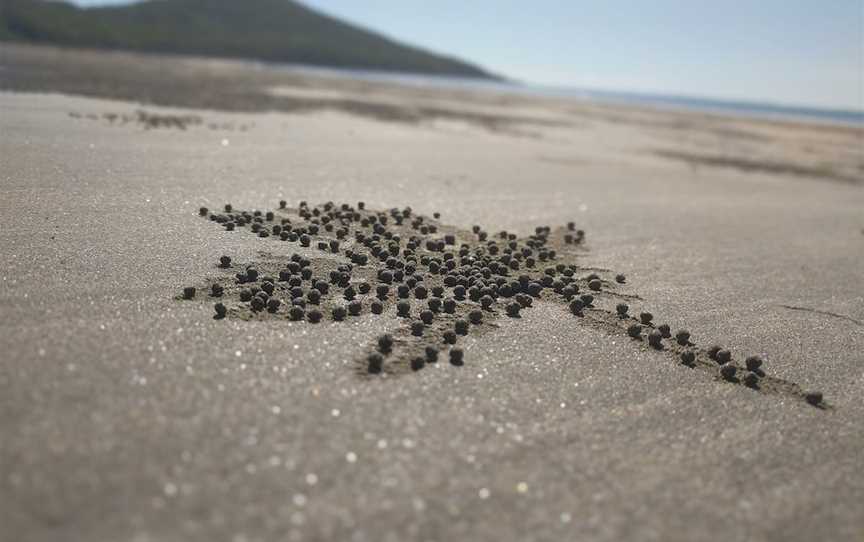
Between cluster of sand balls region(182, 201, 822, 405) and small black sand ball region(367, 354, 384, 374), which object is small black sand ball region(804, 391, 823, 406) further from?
small black sand ball region(367, 354, 384, 374)

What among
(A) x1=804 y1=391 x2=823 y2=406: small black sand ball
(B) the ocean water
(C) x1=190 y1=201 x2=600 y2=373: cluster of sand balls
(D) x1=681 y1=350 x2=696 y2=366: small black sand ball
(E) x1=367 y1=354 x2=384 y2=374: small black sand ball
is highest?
(B) the ocean water

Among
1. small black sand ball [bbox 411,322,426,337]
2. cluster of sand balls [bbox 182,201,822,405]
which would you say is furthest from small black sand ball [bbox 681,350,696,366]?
small black sand ball [bbox 411,322,426,337]

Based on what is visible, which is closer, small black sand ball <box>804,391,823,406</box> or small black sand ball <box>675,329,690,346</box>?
small black sand ball <box>804,391,823,406</box>

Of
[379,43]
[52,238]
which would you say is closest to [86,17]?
[379,43]

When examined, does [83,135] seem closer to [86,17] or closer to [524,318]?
[524,318]

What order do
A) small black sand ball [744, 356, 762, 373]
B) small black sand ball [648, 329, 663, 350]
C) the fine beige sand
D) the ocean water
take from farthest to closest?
the ocean water
small black sand ball [648, 329, 663, 350]
small black sand ball [744, 356, 762, 373]
the fine beige sand

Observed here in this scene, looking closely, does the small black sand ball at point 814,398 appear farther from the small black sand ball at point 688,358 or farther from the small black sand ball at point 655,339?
the small black sand ball at point 655,339

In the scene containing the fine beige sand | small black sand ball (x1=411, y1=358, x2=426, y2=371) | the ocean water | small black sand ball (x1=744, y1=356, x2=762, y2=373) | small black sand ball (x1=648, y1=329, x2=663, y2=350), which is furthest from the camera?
the ocean water

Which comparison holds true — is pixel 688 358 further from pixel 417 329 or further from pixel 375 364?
pixel 375 364
